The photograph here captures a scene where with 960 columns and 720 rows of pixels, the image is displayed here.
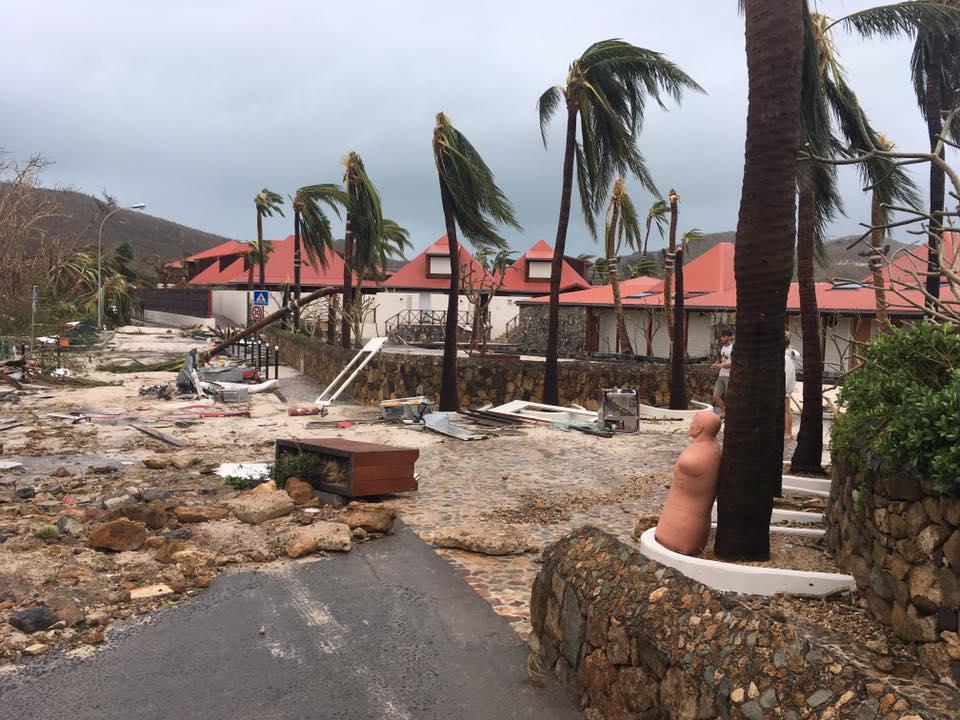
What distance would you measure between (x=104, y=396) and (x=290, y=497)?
1339 cm

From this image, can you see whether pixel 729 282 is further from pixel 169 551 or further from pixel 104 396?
pixel 169 551

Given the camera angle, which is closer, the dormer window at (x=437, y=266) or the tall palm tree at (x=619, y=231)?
the tall palm tree at (x=619, y=231)

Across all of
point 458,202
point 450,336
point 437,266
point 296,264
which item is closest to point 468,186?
→ point 458,202

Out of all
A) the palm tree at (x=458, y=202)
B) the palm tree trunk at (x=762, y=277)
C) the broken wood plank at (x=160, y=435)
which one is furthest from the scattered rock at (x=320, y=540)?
the palm tree at (x=458, y=202)

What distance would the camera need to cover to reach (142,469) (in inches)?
464

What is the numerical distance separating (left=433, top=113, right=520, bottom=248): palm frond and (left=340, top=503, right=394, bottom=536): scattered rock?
383 inches

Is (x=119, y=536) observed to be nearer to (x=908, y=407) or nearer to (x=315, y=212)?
(x=908, y=407)

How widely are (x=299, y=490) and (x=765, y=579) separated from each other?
5.76m

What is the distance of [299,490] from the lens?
9664mm

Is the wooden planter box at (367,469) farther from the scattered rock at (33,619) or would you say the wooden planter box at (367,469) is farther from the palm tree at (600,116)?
the palm tree at (600,116)

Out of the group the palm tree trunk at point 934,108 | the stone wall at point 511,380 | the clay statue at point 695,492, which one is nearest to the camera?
the clay statue at point 695,492

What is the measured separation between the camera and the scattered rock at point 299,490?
959 centimetres

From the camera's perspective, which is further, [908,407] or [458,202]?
[458,202]

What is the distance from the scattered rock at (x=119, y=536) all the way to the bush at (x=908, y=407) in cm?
610
